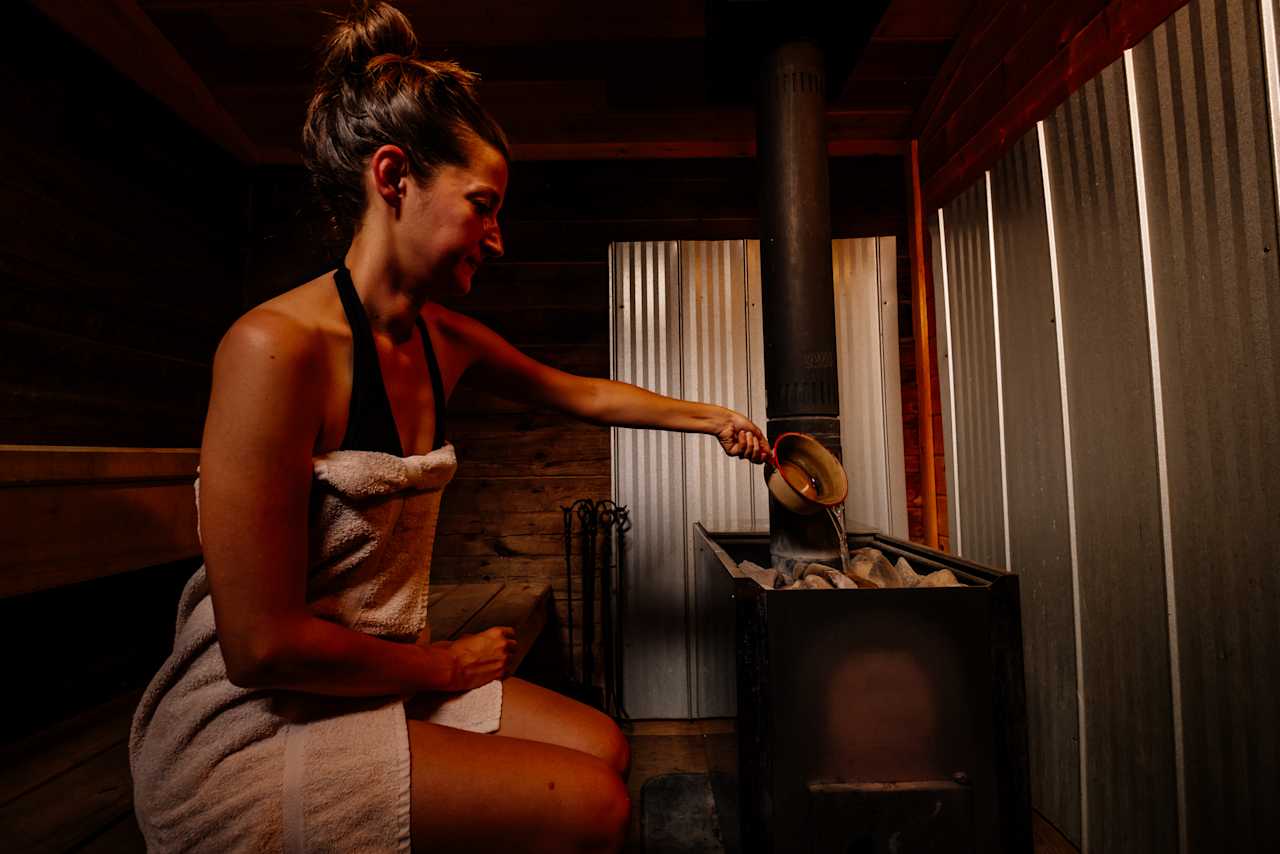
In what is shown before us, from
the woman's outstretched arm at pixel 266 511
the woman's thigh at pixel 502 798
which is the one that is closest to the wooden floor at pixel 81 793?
the woman's thigh at pixel 502 798

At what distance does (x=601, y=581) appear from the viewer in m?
2.82

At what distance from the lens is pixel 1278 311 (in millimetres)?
1231

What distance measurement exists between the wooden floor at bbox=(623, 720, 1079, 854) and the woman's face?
4.42 feet

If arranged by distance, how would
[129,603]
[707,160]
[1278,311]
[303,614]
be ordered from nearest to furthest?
1. [303,614]
2. [1278,311]
3. [129,603]
4. [707,160]

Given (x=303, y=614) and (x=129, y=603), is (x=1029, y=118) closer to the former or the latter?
(x=303, y=614)

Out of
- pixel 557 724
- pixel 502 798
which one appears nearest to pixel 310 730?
pixel 502 798

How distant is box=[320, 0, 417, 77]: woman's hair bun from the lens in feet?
3.36

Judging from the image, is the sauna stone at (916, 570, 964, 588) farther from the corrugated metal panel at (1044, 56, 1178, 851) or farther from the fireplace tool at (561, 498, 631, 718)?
the fireplace tool at (561, 498, 631, 718)

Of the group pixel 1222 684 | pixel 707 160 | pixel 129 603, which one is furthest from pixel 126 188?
pixel 1222 684

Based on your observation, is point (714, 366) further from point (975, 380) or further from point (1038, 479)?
point (1038, 479)

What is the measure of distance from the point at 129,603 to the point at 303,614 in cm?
213

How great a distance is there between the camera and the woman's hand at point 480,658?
1038 mm

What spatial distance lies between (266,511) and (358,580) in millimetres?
206

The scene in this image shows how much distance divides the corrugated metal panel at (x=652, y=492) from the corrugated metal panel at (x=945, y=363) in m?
1.13
